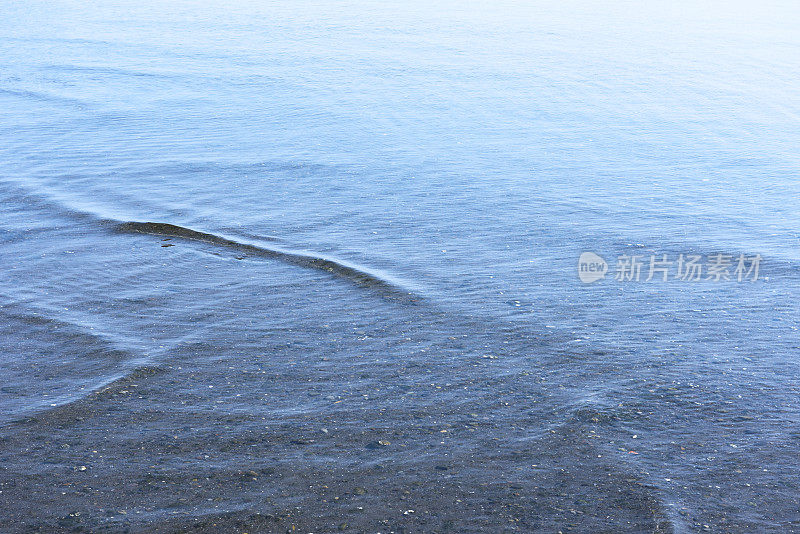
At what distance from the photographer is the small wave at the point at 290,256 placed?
636 cm

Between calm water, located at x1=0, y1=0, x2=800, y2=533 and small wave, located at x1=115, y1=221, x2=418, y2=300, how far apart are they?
0.09 feet

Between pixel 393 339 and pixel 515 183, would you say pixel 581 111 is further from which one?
pixel 393 339

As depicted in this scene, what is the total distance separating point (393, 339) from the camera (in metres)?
5.44

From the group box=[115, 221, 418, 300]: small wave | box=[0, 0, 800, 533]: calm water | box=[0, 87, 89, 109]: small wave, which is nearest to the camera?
box=[0, 0, 800, 533]: calm water

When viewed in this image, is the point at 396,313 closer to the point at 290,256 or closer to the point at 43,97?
the point at 290,256

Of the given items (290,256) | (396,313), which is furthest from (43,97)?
(396,313)

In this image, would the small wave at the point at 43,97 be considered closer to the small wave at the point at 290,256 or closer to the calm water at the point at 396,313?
the calm water at the point at 396,313

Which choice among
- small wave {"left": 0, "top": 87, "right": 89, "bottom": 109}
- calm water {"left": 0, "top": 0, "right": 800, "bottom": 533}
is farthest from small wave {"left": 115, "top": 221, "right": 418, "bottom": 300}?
small wave {"left": 0, "top": 87, "right": 89, "bottom": 109}

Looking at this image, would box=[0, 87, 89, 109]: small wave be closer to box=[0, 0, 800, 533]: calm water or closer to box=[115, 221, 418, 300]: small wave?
box=[0, 0, 800, 533]: calm water

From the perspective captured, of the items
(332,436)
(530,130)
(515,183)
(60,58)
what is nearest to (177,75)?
(60,58)

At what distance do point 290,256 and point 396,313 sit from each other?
144cm

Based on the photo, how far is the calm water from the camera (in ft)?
12.7

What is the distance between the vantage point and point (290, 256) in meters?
6.89

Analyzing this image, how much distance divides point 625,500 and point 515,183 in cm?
548
